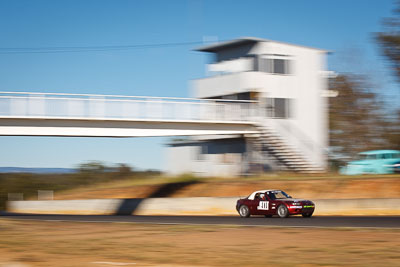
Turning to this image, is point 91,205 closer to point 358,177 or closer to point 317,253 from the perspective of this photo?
point 358,177

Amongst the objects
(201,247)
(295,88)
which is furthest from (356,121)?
(201,247)

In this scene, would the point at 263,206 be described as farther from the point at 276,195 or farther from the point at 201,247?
the point at 201,247

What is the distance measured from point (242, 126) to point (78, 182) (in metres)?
48.0

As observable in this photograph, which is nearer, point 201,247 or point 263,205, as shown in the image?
point 201,247

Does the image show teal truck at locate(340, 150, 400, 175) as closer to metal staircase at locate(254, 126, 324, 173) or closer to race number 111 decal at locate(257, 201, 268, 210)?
metal staircase at locate(254, 126, 324, 173)

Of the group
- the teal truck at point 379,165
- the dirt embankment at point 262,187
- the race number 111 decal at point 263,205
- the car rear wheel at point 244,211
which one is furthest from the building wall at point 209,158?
the race number 111 decal at point 263,205

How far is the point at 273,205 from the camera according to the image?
2859 cm

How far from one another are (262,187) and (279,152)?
24.9 feet

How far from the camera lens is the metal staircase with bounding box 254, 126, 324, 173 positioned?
156 feet

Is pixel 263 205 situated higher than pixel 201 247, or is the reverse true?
pixel 201 247

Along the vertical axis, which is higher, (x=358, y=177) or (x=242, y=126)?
(x=242, y=126)

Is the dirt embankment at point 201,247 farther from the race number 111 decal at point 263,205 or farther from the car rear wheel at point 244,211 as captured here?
the car rear wheel at point 244,211

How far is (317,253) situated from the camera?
48.2 feet

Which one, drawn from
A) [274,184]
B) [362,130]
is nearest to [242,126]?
[274,184]
